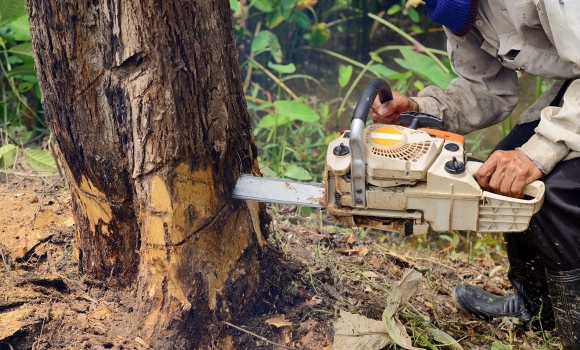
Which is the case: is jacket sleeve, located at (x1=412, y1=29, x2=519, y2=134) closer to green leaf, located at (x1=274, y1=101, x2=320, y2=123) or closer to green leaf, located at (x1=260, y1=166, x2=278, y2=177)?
green leaf, located at (x1=274, y1=101, x2=320, y2=123)

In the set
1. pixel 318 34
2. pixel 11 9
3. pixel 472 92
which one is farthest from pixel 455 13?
pixel 318 34

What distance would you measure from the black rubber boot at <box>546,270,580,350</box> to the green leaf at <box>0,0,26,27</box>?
9.34 feet

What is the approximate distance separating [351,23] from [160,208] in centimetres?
421

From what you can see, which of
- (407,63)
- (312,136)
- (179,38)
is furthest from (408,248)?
(179,38)

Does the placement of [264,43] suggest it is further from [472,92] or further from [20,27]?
[472,92]

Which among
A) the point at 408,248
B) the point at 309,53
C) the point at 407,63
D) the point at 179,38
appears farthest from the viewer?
the point at 309,53

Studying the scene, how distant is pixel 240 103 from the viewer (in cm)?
203

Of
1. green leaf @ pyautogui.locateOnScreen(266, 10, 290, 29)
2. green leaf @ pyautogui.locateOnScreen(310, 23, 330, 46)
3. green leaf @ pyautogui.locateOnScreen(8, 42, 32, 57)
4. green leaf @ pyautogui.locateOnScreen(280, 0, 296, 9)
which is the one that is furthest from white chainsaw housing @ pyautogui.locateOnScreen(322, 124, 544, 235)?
green leaf @ pyautogui.locateOnScreen(310, 23, 330, 46)

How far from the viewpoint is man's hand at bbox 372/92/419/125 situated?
7.41ft

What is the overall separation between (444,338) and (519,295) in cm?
55

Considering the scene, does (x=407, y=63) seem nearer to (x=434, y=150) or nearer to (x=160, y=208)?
(x=434, y=150)

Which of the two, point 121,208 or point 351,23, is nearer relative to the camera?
point 121,208

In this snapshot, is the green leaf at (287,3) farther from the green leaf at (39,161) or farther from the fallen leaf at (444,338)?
the fallen leaf at (444,338)

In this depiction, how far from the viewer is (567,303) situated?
7.05 feet
